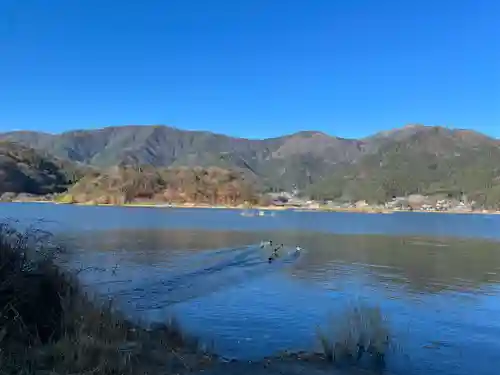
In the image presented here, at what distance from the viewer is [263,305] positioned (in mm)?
22172

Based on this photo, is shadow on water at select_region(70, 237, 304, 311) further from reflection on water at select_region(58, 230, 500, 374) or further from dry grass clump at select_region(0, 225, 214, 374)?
dry grass clump at select_region(0, 225, 214, 374)

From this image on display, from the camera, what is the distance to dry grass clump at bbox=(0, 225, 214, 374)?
874 cm

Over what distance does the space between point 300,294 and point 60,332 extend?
52.8ft

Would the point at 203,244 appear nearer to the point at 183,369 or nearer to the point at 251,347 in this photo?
the point at 251,347

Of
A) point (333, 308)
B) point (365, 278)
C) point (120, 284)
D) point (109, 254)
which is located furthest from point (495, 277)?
point (109, 254)

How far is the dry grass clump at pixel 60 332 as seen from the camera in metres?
8.74

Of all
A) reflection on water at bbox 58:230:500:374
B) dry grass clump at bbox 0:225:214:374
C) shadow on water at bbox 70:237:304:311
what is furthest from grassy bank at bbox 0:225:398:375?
shadow on water at bbox 70:237:304:311

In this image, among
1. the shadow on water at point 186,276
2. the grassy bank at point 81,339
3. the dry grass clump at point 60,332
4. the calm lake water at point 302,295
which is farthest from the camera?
the shadow on water at point 186,276

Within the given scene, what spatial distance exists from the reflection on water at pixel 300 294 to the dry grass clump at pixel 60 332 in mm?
3418

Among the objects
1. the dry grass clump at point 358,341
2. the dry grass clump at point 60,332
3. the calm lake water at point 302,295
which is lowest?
the calm lake water at point 302,295

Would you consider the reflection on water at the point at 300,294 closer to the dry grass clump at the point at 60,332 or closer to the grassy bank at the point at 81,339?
the grassy bank at the point at 81,339

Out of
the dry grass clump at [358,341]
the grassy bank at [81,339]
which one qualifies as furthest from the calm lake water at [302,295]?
the grassy bank at [81,339]

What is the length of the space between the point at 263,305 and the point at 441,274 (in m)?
17.7

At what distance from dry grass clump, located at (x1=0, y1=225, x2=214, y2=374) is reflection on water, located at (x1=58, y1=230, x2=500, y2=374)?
342cm
